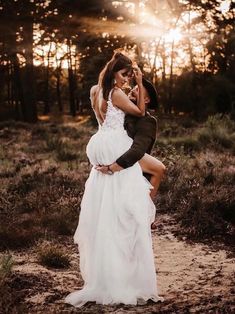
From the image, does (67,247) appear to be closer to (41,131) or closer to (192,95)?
(41,131)

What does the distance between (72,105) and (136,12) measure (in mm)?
27171

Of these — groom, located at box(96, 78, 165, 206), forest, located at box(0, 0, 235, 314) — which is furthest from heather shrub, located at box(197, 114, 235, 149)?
groom, located at box(96, 78, 165, 206)

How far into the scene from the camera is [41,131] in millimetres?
22516

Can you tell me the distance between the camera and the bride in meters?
4.70

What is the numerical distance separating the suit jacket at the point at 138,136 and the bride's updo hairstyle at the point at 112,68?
0.34m

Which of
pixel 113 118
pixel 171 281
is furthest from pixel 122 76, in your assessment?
pixel 171 281

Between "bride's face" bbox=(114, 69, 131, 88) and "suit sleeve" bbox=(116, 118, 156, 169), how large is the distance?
1.36 ft

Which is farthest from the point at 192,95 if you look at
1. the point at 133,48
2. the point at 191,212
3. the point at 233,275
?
the point at 233,275

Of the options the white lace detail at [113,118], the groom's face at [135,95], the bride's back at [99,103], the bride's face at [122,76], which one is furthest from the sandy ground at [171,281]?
the bride's face at [122,76]

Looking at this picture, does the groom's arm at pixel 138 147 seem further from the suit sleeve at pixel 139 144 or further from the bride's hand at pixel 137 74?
the bride's hand at pixel 137 74

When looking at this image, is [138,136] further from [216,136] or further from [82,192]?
[216,136]

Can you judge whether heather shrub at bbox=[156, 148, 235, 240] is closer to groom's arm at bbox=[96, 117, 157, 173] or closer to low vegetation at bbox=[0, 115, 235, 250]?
low vegetation at bbox=[0, 115, 235, 250]

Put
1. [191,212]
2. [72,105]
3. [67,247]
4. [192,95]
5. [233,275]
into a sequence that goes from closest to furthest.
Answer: [233,275] < [67,247] < [191,212] < [192,95] < [72,105]

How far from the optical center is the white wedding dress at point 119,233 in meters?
4.71
